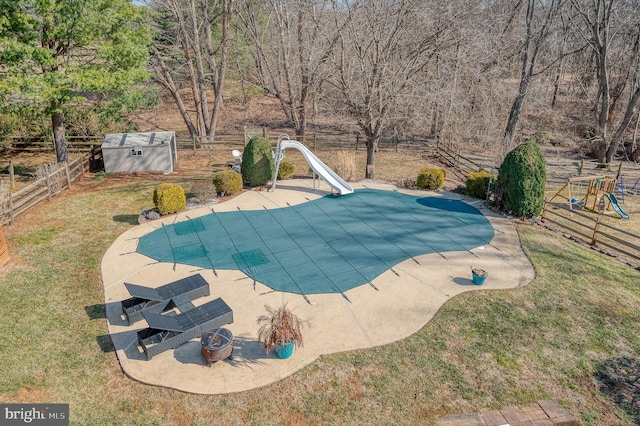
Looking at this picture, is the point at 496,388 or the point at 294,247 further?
the point at 294,247

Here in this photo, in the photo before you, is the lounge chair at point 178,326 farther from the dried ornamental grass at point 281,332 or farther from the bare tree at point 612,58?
the bare tree at point 612,58

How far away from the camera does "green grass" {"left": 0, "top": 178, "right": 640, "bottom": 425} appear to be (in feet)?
22.5

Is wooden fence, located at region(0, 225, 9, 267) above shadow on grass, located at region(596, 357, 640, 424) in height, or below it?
above

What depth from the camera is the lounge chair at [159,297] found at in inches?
344

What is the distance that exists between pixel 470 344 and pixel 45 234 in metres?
12.8

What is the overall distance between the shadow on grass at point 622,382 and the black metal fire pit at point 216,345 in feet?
22.8

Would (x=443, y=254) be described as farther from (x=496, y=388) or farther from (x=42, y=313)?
(x=42, y=313)

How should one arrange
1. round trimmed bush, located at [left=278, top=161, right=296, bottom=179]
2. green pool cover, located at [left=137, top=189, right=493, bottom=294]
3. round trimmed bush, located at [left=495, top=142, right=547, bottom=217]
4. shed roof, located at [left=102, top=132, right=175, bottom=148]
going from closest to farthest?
green pool cover, located at [left=137, top=189, right=493, bottom=294] → round trimmed bush, located at [left=495, top=142, right=547, bottom=217] → round trimmed bush, located at [left=278, top=161, right=296, bottom=179] → shed roof, located at [left=102, top=132, right=175, bottom=148]

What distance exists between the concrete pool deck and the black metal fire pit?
0.83ft

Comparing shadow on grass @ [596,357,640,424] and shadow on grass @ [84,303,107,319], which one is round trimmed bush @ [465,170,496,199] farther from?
shadow on grass @ [84,303,107,319]

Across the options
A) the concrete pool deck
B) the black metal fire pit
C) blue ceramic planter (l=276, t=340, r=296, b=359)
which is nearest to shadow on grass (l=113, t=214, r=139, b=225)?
the concrete pool deck

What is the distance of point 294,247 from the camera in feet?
40.3

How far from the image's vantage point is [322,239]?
12.8 metres

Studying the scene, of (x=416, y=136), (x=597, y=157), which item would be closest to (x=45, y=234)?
(x=416, y=136)
